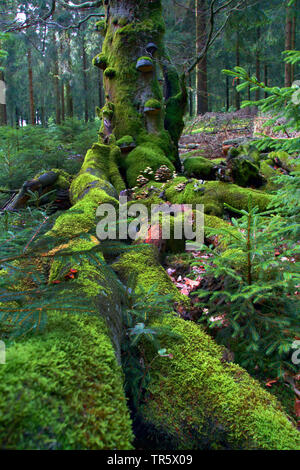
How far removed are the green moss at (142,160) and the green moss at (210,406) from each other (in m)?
4.61

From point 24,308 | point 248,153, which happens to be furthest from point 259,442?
point 248,153

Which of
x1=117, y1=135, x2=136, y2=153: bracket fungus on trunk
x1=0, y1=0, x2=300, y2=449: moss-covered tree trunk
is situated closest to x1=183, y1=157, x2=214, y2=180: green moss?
x1=117, y1=135, x2=136, y2=153: bracket fungus on trunk

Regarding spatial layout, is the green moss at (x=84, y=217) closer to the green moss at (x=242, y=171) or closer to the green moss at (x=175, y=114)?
the green moss at (x=242, y=171)

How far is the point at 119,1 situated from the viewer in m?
6.95

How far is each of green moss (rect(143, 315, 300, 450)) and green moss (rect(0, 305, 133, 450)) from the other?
58 cm

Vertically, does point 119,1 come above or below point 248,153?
above

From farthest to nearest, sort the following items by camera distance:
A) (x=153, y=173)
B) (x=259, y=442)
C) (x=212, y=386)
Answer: (x=153, y=173), (x=212, y=386), (x=259, y=442)

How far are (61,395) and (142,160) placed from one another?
559cm

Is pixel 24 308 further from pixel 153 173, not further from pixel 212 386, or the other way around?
pixel 153 173

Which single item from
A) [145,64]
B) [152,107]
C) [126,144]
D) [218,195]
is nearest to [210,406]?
[218,195]

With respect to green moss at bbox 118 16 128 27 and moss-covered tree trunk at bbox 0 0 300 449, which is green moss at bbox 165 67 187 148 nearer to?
green moss at bbox 118 16 128 27

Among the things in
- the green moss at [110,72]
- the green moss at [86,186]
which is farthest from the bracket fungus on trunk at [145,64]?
the green moss at [86,186]

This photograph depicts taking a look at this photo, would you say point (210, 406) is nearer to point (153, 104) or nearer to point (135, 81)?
point (153, 104)
